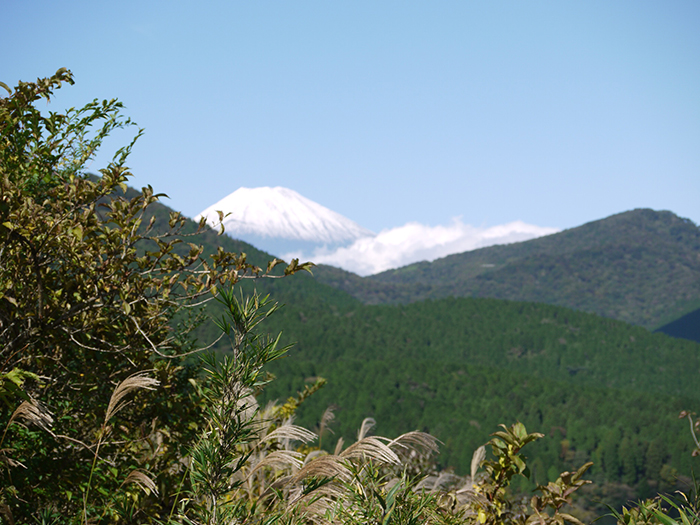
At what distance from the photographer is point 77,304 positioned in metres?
3.43

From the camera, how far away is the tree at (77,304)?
321 centimetres

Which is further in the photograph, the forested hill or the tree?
the forested hill

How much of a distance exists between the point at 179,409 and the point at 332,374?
94281 mm

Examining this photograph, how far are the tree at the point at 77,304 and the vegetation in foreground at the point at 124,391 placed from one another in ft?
0.05

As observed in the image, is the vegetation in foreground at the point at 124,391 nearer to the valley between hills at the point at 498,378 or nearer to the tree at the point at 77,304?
the tree at the point at 77,304

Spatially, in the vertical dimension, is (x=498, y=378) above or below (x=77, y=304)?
below

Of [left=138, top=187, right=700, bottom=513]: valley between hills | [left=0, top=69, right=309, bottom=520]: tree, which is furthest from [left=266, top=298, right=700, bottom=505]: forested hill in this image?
[left=0, top=69, right=309, bottom=520]: tree

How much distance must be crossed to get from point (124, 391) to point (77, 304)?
43.6 inches

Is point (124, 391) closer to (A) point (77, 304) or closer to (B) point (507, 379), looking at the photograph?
(A) point (77, 304)

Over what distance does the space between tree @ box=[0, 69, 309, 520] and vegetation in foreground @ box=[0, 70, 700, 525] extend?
0.6 inches

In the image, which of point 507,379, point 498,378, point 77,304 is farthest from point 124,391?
point 498,378

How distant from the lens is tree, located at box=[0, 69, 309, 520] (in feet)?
10.5

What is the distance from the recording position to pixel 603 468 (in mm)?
83562

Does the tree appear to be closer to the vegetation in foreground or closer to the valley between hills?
the vegetation in foreground
